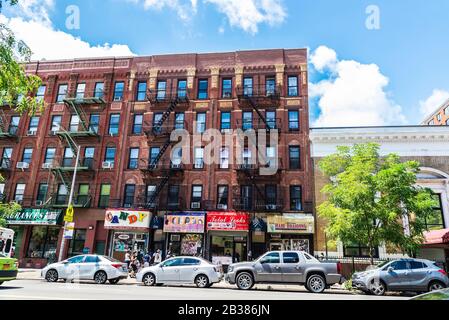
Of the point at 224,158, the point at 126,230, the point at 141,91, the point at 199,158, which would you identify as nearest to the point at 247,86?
the point at 224,158

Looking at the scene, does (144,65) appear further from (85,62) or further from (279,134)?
(279,134)

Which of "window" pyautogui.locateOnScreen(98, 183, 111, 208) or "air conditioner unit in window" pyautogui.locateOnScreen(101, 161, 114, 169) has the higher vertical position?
"air conditioner unit in window" pyautogui.locateOnScreen(101, 161, 114, 169)

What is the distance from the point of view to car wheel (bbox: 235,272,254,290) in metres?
14.7

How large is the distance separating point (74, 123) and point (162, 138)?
29.3 ft

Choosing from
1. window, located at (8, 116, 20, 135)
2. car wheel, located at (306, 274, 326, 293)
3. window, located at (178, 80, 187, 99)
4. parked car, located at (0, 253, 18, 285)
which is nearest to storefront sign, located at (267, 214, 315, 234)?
car wheel, located at (306, 274, 326, 293)

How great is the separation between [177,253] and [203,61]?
693 inches

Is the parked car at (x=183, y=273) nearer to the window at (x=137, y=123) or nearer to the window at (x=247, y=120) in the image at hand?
the window at (x=247, y=120)

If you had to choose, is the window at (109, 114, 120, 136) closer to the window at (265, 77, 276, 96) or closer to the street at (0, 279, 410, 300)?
the window at (265, 77, 276, 96)

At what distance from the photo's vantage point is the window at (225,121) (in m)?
27.2

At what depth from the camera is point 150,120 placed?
2834 cm

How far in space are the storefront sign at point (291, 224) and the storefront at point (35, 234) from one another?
1762cm

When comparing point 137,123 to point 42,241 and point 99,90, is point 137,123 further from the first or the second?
point 42,241

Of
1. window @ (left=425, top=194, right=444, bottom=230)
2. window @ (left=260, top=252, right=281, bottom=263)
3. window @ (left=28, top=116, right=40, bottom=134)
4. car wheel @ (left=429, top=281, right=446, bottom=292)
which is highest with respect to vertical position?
window @ (left=28, top=116, right=40, bottom=134)

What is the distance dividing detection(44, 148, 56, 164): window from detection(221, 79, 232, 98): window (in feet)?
54.2
